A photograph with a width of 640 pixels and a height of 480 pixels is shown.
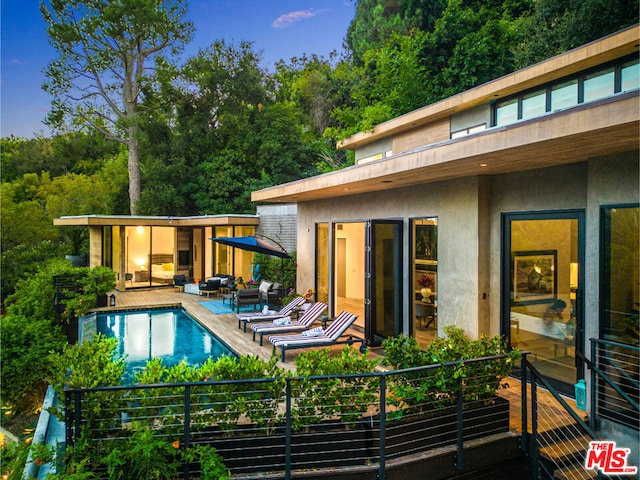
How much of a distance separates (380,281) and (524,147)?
16.3 feet

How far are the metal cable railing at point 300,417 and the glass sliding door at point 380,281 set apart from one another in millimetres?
4436

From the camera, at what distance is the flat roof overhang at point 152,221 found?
714 inches

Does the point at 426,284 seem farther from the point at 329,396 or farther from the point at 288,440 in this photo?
the point at 288,440

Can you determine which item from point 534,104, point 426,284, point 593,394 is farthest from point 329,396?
point 534,104

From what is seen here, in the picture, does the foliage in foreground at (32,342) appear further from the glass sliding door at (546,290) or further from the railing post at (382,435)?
the glass sliding door at (546,290)

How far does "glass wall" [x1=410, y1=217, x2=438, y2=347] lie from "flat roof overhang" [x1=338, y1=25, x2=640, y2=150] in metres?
3.66

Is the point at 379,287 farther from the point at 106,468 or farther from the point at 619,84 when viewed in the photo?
the point at 106,468

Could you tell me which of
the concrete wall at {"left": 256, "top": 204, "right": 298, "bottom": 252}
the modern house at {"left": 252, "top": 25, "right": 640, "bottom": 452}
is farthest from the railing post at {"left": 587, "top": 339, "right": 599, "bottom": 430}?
the concrete wall at {"left": 256, "top": 204, "right": 298, "bottom": 252}

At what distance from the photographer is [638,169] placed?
5180mm

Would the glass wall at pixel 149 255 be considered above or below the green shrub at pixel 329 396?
above

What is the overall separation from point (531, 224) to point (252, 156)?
84.3 ft

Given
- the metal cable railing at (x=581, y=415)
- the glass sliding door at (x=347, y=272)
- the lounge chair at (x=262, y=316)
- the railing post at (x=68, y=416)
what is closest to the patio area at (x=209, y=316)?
the lounge chair at (x=262, y=316)

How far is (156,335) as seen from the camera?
11.9 metres

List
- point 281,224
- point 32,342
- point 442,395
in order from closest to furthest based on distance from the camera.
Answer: point 442,395
point 32,342
point 281,224
